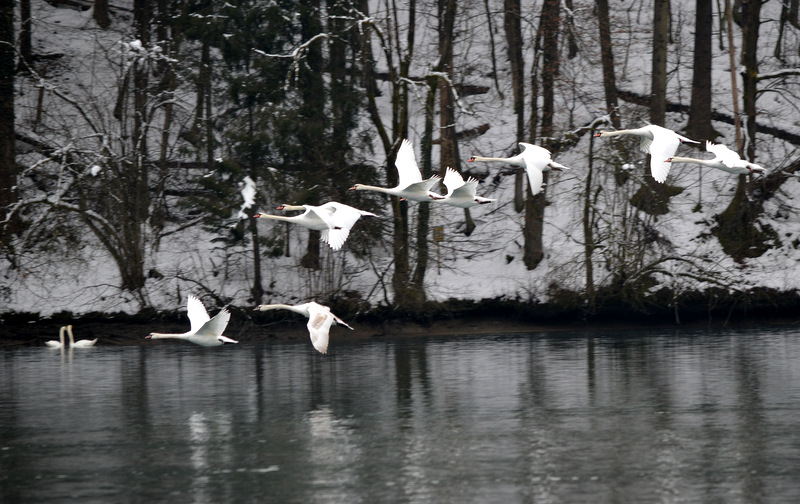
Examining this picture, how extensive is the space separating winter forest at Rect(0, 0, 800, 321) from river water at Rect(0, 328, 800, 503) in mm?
3512

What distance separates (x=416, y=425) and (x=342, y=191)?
508 inches

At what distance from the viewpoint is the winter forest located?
1053 inches

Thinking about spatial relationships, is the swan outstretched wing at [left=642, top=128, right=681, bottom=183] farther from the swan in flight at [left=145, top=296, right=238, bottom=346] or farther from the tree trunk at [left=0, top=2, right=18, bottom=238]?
the tree trunk at [left=0, top=2, right=18, bottom=238]

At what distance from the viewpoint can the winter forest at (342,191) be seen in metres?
26.7

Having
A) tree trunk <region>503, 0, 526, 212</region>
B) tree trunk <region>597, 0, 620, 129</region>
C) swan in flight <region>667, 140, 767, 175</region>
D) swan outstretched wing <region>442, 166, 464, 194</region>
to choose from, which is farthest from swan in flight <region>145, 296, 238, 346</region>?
tree trunk <region>503, 0, 526, 212</region>

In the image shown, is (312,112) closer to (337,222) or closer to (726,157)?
(337,222)

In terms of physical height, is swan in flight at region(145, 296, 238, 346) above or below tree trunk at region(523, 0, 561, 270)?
below

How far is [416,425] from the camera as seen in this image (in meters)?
14.9

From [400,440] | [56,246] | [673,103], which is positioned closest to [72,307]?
[56,246]

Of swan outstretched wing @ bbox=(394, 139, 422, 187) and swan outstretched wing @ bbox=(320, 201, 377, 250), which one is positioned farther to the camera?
swan outstretched wing @ bbox=(394, 139, 422, 187)

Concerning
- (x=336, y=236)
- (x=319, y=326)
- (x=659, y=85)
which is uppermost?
(x=659, y=85)

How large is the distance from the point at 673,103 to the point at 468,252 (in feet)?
28.3

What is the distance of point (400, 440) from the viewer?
45.8 feet

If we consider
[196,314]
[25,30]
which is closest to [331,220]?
[196,314]
